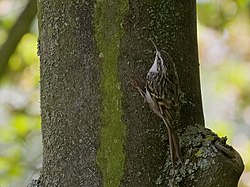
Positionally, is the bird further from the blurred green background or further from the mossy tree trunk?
the blurred green background

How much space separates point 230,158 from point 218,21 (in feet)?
8.19

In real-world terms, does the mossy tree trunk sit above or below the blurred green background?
below

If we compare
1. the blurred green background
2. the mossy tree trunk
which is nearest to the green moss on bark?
the mossy tree trunk

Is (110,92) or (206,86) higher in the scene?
(206,86)

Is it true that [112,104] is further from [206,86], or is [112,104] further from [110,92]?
[206,86]

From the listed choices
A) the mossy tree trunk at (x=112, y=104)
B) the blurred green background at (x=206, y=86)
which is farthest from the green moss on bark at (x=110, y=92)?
the blurred green background at (x=206, y=86)

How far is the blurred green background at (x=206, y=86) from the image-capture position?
9.65 ft

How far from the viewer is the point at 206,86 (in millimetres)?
4016

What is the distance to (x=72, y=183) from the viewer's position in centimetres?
116

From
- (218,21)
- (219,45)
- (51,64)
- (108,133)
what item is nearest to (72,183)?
(108,133)

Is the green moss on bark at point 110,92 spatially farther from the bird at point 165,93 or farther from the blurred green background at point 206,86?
the blurred green background at point 206,86

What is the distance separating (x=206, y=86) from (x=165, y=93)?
9.16ft

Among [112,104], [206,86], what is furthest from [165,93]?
[206,86]

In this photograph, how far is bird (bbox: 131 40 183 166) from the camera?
44.1 inches
